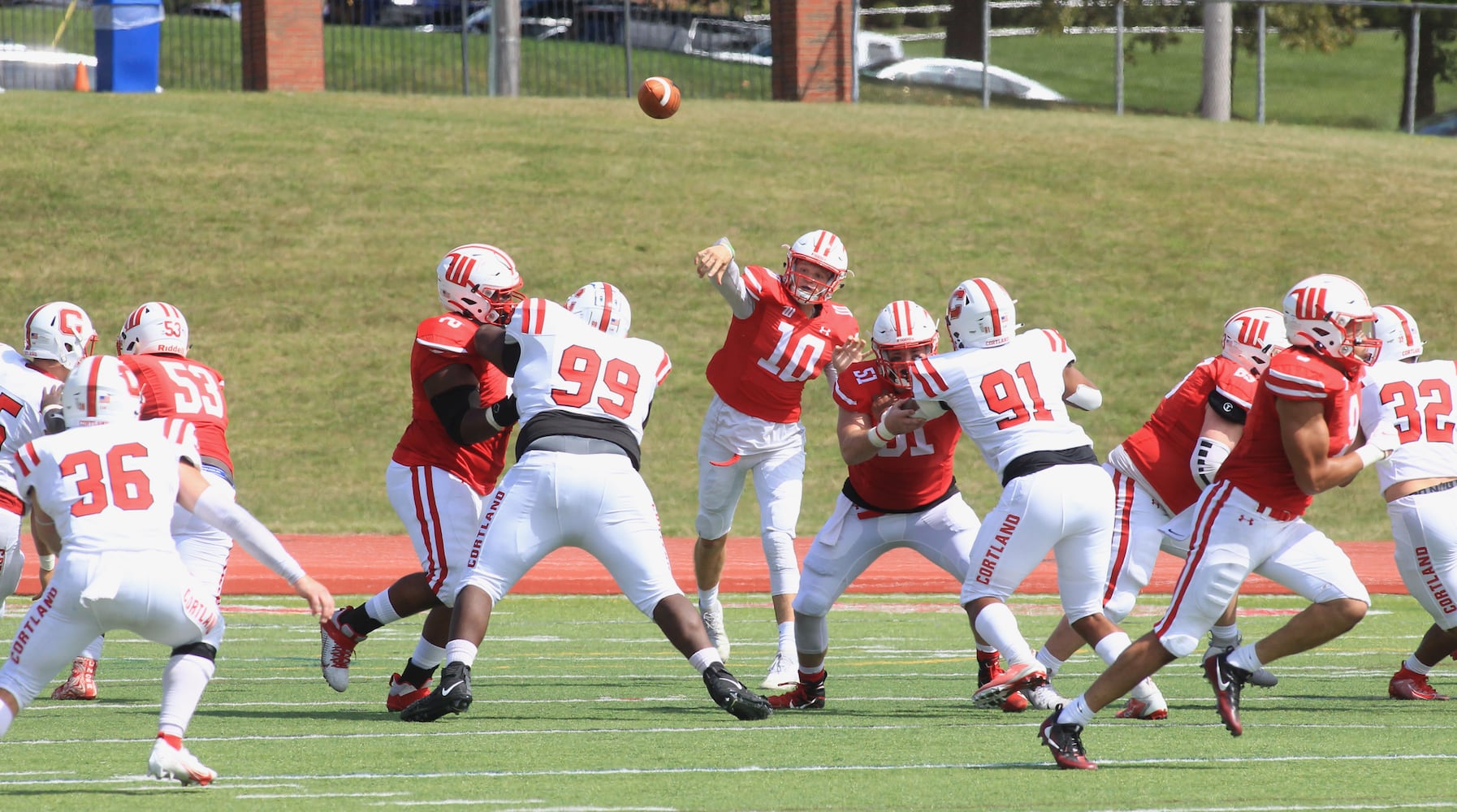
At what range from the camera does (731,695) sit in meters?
6.88

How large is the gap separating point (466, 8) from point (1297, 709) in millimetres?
23570

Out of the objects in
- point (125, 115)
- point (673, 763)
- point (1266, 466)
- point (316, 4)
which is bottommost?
point (673, 763)

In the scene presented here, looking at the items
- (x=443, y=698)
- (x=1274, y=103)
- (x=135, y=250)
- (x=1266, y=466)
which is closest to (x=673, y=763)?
(x=443, y=698)

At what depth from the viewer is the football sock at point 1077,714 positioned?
5.88 metres

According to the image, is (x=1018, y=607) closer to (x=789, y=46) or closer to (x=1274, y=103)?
(x=789, y=46)

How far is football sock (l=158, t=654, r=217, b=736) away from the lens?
5480mm

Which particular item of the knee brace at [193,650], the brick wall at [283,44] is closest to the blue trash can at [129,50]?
the brick wall at [283,44]

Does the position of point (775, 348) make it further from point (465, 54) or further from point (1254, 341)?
point (465, 54)

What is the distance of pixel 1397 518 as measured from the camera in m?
7.77

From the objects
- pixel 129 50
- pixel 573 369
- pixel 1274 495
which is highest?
pixel 129 50

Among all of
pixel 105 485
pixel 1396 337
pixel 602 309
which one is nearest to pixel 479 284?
pixel 602 309

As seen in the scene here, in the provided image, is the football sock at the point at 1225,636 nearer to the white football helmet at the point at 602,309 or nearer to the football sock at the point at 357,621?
the white football helmet at the point at 602,309

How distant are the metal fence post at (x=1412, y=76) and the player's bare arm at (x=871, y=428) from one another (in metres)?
24.9

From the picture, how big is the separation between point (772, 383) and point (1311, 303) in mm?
3496
